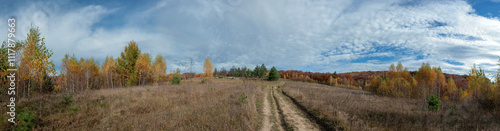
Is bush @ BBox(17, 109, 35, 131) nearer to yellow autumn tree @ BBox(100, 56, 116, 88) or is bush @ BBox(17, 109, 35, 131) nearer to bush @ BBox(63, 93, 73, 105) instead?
bush @ BBox(63, 93, 73, 105)

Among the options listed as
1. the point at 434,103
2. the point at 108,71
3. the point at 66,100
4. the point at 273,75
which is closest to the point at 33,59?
the point at 66,100

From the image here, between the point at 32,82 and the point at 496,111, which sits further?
the point at 32,82

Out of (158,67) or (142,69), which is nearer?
(142,69)

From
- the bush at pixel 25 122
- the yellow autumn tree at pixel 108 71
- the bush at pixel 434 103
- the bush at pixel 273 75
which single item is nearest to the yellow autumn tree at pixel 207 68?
the yellow autumn tree at pixel 108 71

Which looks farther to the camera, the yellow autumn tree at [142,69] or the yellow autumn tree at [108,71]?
the yellow autumn tree at [108,71]

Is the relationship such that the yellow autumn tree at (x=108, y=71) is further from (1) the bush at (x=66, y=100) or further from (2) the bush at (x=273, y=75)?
(2) the bush at (x=273, y=75)

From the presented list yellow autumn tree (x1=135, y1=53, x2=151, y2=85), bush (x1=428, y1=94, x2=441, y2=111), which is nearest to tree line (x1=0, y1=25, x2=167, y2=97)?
yellow autumn tree (x1=135, y1=53, x2=151, y2=85)

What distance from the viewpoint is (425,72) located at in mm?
44625

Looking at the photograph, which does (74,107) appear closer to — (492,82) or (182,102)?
(182,102)

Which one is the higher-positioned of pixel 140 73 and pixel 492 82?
pixel 140 73

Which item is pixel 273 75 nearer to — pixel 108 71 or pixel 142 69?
pixel 142 69

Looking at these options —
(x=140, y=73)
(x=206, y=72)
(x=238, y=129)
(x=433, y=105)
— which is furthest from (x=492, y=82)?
(x=140, y=73)

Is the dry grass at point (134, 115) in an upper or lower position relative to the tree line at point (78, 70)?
lower

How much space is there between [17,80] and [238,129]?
18233 mm
